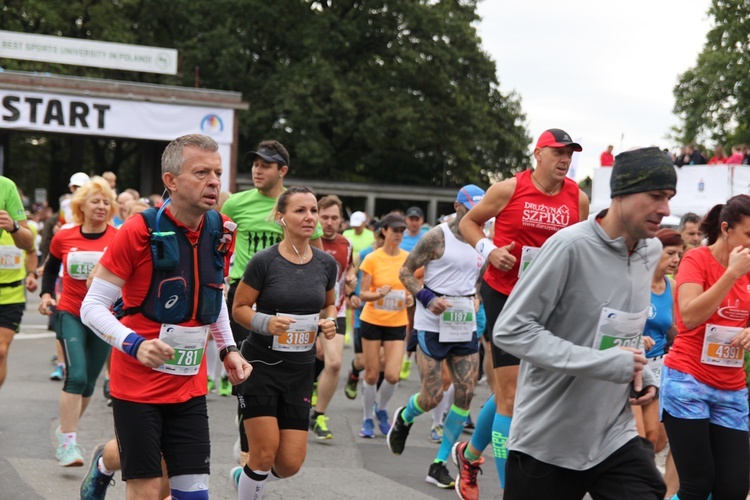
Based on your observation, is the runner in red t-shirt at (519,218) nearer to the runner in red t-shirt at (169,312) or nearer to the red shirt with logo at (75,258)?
the runner in red t-shirt at (169,312)

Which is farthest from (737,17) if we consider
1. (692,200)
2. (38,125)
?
(38,125)

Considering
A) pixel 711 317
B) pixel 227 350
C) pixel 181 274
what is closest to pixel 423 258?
pixel 711 317

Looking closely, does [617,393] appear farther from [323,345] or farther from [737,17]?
[737,17]

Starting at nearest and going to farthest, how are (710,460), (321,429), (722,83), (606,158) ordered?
(710,460) → (321,429) → (606,158) → (722,83)

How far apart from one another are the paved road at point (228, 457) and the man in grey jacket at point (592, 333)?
3434 mm

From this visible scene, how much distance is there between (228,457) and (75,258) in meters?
1.96

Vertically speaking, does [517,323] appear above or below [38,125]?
below

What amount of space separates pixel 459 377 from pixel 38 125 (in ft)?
66.5

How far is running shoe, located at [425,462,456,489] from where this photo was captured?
7.62 metres

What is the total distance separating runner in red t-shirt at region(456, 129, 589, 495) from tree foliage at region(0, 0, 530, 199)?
33.8 metres

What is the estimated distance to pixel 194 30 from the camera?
42844 mm

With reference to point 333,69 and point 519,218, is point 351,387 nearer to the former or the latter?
point 519,218

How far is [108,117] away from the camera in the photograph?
26.3 meters

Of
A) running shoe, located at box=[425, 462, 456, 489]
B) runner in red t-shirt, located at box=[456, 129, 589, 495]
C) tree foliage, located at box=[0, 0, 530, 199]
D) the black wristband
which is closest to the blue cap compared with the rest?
runner in red t-shirt, located at box=[456, 129, 589, 495]
